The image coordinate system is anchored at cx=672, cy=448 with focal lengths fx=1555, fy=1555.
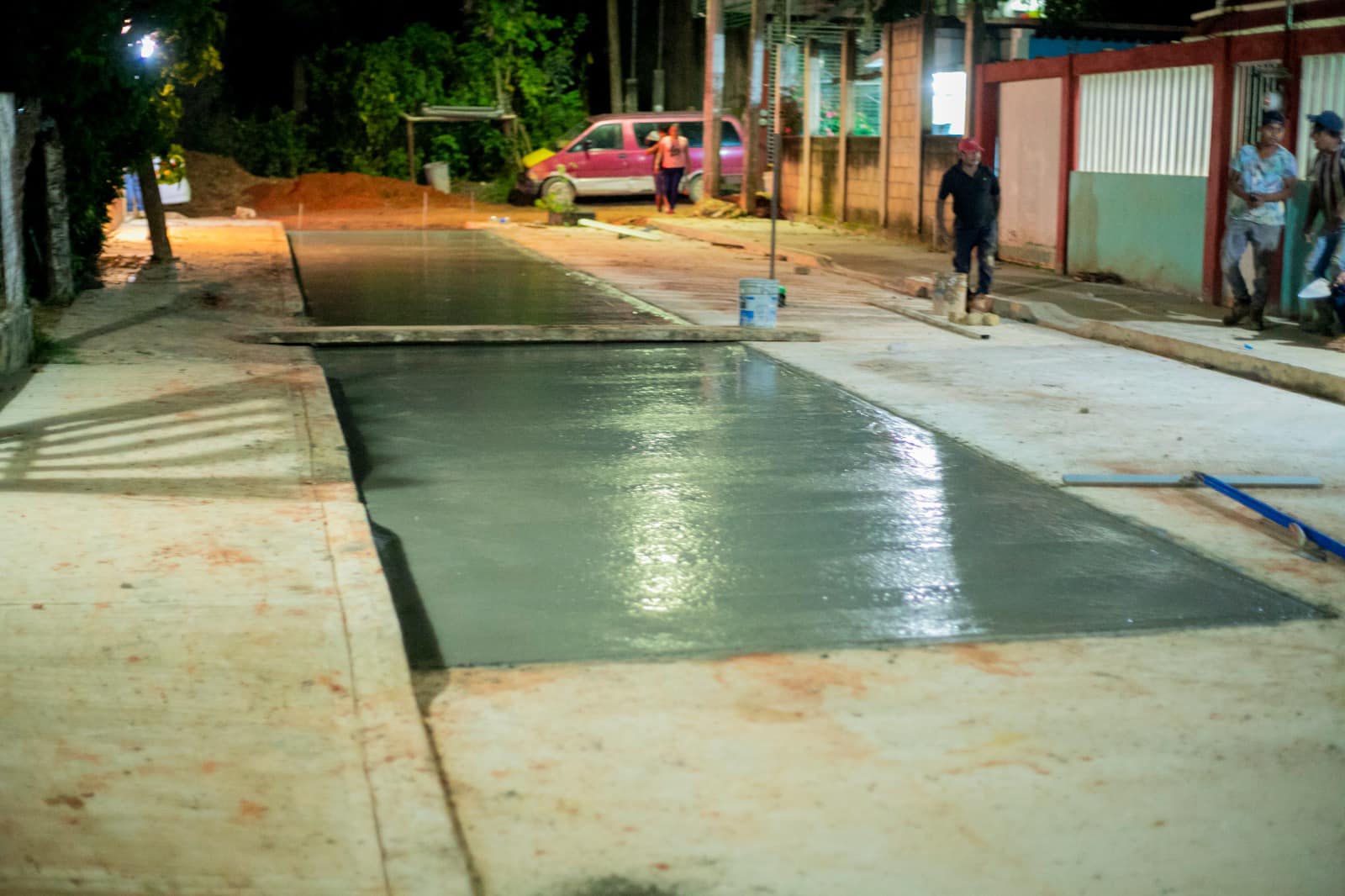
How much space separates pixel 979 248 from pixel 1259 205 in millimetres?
3008

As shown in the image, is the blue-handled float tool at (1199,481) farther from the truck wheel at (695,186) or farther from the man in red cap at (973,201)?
the truck wheel at (695,186)

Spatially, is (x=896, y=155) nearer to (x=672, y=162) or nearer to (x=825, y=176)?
(x=825, y=176)

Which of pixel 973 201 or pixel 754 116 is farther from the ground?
pixel 754 116

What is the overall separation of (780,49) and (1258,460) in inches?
925


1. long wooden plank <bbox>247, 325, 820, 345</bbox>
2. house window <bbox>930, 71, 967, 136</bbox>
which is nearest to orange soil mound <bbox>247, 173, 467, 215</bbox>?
house window <bbox>930, 71, 967, 136</bbox>

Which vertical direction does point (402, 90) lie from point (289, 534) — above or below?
above

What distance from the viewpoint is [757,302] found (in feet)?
45.2

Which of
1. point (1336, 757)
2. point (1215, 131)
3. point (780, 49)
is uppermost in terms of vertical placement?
point (780, 49)

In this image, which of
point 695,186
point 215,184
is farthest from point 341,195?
point 695,186

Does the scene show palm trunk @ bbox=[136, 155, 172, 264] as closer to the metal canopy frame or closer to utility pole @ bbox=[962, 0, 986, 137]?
utility pole @ bbox=[962, 0, 986, 137]

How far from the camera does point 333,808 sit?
4.00 m

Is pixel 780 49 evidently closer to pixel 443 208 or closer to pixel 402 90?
pixel 443 208

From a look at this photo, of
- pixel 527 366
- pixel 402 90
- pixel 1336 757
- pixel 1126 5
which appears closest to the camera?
pixel 1336 757

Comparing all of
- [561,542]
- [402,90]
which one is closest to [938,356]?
[561,542]
